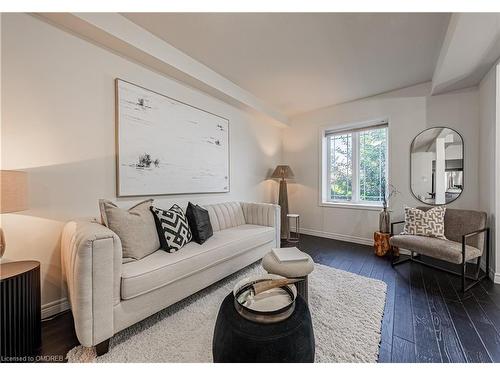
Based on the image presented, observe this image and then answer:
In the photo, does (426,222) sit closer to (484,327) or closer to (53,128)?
(484,327)

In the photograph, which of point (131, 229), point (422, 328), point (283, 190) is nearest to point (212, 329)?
point (131, 229)

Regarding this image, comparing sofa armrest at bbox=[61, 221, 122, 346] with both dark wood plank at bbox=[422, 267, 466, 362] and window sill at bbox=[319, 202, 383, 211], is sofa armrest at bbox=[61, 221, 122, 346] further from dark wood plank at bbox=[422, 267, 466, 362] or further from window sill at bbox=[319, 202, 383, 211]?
window sill at bbox=[319, 202, 383, 211]

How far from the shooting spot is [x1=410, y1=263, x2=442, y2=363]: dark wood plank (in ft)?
4.19

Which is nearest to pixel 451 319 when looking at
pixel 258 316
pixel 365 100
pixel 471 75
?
pixel 258 316

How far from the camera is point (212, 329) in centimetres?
151

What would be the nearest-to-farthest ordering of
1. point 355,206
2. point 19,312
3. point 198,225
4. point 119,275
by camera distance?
point 19,312 → point 119,275 → point 198,225 → point 355,206

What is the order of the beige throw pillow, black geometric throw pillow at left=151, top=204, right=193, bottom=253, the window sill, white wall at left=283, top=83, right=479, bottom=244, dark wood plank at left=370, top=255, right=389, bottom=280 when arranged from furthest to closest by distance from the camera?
the window sill < white wall at left=283, top=83, right=479, bottom=244 < dark wood plank at left=370, top=255, right=389, bottom=280 < black geometric throw pillow at left=151, top=204, right=193, bottom=253 < the beige throw pillow

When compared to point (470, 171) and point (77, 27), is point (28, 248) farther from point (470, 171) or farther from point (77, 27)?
point (470, 171)

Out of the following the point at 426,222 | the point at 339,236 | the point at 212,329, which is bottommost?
the point at 212,329

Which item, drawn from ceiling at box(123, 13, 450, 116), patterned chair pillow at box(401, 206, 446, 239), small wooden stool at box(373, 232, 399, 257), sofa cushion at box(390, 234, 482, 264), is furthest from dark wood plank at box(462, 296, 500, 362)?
ceiling at box(123, 13, 450, 116)

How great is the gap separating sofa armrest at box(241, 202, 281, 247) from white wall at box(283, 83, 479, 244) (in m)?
1.41

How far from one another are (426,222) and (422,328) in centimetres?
150

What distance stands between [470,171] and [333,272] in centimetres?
220

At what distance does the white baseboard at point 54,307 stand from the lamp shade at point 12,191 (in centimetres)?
88
